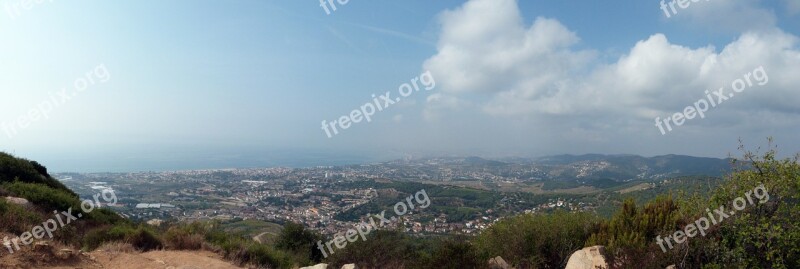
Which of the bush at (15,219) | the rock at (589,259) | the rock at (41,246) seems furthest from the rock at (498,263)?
the bush at (15,219)

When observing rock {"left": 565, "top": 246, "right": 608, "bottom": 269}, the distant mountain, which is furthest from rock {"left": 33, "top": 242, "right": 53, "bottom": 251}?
the distant mountain

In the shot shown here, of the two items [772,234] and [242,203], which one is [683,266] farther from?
[242,203]

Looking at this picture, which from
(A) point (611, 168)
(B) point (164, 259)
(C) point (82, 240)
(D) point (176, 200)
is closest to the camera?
(B) point (164, 259)

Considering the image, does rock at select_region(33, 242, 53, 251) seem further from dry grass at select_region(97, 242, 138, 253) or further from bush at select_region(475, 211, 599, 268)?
bush at select_region(475, 211, 599, 268)

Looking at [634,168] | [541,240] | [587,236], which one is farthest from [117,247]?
[634,168]

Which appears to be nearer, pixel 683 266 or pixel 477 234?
pixel 683 266

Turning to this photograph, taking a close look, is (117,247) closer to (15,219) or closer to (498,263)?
(15,219)

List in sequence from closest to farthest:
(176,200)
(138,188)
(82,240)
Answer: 1. (82,240)
2. (176,200)
3. (138,188)

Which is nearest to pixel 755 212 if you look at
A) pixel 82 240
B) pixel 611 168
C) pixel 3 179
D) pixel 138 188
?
pixel 82 240
